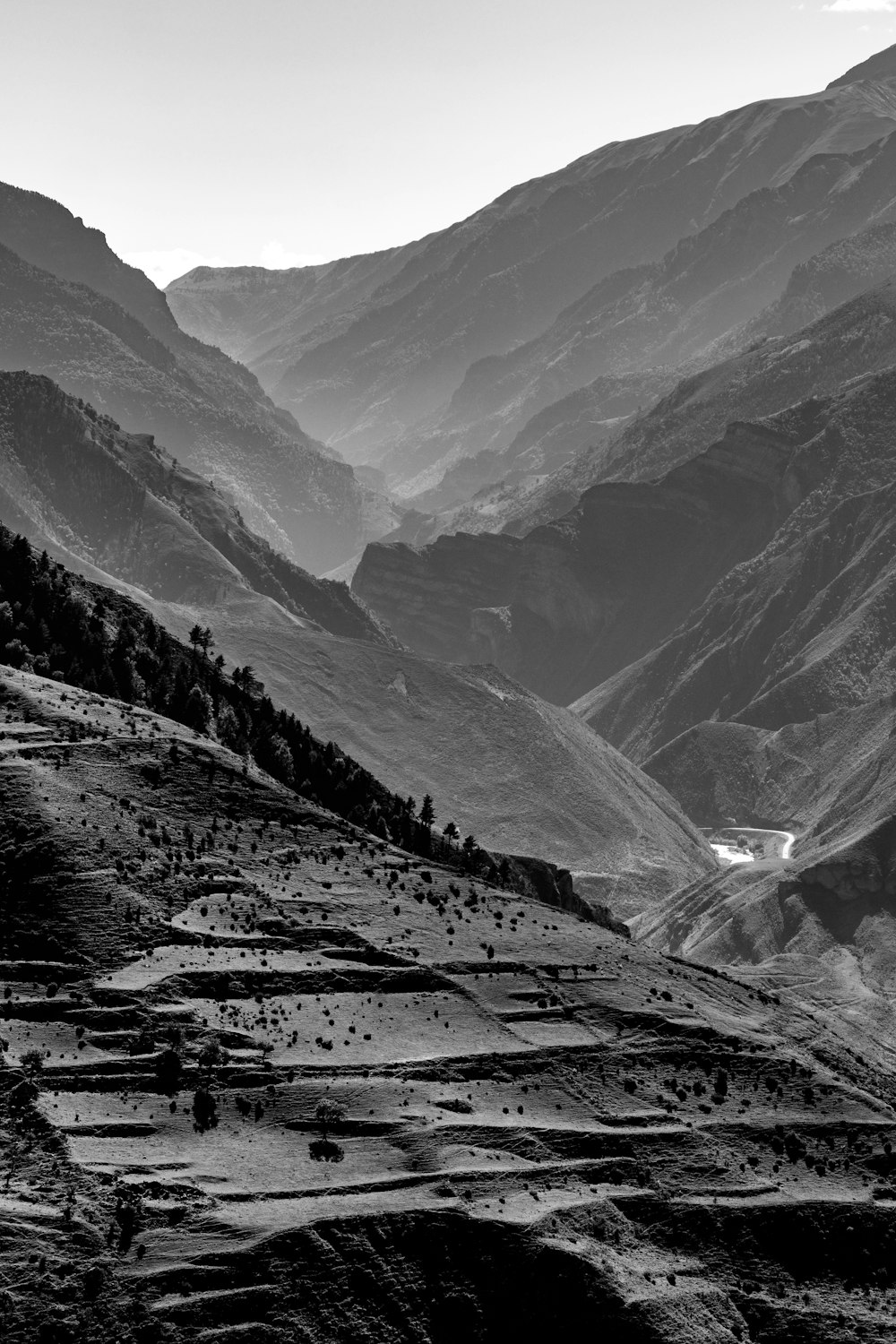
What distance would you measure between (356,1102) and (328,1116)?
216 centimetres

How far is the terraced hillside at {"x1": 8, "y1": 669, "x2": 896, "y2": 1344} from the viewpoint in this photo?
297 ft

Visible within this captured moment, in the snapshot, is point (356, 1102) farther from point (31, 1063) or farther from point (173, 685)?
point (173, 685)

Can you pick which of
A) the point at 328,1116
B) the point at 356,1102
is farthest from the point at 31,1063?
the point at 356,1102

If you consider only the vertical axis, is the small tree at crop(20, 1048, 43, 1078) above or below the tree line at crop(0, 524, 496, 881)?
below

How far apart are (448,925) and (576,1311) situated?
3725 centimetres

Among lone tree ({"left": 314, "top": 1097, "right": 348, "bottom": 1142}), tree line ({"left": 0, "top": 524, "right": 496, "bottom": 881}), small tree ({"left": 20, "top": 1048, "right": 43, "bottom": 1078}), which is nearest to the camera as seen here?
small tree ({"left": 20, "top": 1048, "right": 43, "bottom": 1078})

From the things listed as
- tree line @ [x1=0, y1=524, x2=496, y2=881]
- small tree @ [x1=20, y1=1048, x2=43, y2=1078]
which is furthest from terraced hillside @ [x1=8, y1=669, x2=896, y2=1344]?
tree line @ [x1=0, y1=524, x2=496, y2=881]

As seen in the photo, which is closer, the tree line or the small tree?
the small tree

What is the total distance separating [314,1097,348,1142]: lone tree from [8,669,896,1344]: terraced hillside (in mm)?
283

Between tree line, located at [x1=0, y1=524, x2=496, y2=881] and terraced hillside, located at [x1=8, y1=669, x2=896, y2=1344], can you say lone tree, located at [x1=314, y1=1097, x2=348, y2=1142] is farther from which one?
tree line, located at [x1=0, y1=524, x2=496, y2=881]

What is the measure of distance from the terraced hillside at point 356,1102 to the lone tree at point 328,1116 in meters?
0.28

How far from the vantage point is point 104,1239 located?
8856 centimetres

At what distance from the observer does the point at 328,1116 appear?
102m

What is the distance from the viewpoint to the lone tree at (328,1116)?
10169cm
